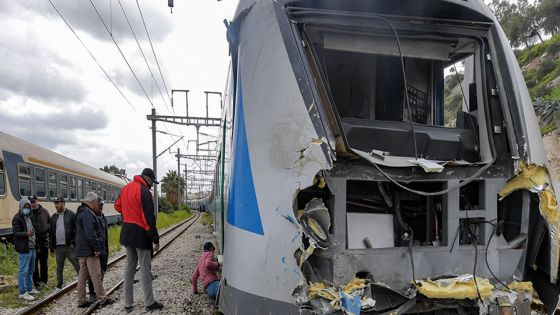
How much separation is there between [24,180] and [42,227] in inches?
196

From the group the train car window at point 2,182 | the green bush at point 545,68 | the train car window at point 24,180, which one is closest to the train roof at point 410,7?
the train car window at point 2,182

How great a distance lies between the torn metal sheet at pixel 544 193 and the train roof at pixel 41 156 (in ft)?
36.3

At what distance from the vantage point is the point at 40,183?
12.1 metres

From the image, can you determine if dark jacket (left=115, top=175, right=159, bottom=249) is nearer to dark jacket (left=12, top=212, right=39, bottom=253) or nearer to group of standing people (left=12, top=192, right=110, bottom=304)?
group of standing people (left=12, top=192, right=110, bottom=304)

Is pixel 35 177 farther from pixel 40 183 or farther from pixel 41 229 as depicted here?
pixel 41 229

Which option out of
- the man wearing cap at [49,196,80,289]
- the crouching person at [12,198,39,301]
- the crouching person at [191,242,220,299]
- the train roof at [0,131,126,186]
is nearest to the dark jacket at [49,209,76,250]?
the man wearing cap at [49,196,80,289]

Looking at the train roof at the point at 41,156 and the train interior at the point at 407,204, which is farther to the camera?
the train roof at the point at 41,156

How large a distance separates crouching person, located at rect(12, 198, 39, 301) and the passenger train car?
3843 mm

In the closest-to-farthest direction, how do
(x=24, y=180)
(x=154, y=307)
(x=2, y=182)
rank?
(x=154, y=307) → (x=2, y=182) → (x=24, y=180)

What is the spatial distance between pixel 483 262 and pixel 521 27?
43835mm

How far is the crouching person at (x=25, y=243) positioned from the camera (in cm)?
637

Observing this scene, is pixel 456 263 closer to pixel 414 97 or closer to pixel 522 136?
pixel 522 136

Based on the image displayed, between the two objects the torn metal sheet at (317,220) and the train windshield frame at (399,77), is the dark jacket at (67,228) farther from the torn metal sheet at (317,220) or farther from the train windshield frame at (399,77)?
the torn metal sheet at (317,220)

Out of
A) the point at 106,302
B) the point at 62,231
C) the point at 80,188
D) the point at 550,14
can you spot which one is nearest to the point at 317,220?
the point at 106,302
